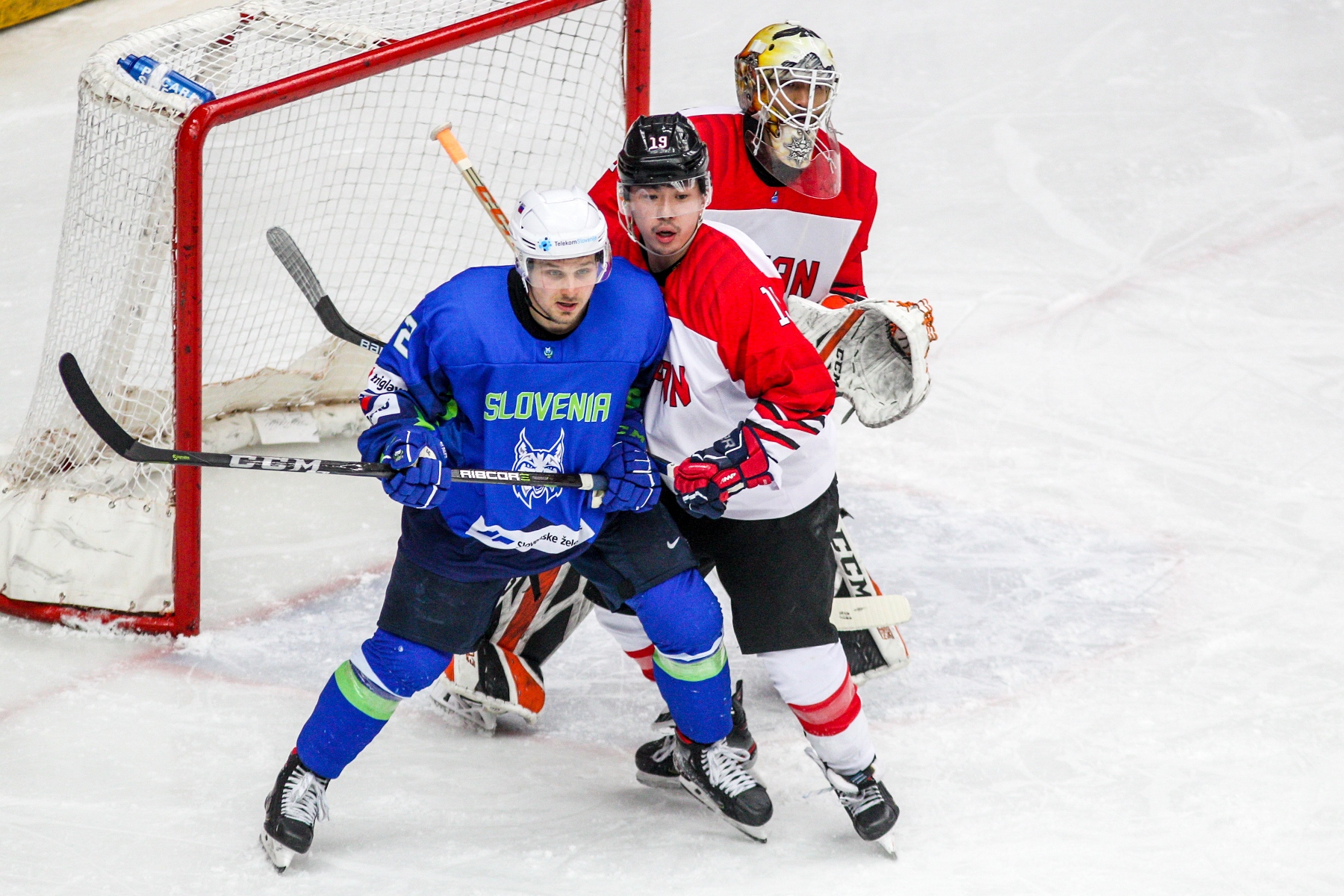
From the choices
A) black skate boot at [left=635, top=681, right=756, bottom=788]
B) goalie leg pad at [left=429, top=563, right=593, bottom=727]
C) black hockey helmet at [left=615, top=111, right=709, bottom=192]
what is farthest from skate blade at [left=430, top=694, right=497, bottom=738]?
black hockey helmet at [left=615, top=111, right=709, bottom=192]

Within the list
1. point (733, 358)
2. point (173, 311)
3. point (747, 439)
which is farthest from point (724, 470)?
point (173, 311)

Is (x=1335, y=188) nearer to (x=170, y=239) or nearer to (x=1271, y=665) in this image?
(x=1271, y=665)

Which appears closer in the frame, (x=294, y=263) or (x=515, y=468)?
(x=515, y=468)

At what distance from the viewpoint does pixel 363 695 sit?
7.50 feet

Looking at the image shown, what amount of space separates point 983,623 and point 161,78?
211cm

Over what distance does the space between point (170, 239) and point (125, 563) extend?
0.70 metres

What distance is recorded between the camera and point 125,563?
3.10 m

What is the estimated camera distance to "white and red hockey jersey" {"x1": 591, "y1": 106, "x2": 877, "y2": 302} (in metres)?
2.59

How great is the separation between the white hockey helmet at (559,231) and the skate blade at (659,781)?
0.99 metres

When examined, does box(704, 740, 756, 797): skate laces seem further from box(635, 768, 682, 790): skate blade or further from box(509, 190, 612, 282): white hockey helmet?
box(509, 190, 612, 282): white hockey helmet

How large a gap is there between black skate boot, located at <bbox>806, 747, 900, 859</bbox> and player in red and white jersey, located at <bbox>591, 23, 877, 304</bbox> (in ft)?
2.85

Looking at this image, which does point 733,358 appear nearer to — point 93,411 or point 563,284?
point 563,284

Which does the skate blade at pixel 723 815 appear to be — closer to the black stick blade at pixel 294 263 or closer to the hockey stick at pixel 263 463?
the hockey stick at pixel 263 463

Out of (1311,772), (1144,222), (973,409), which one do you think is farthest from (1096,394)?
(1311,772)
